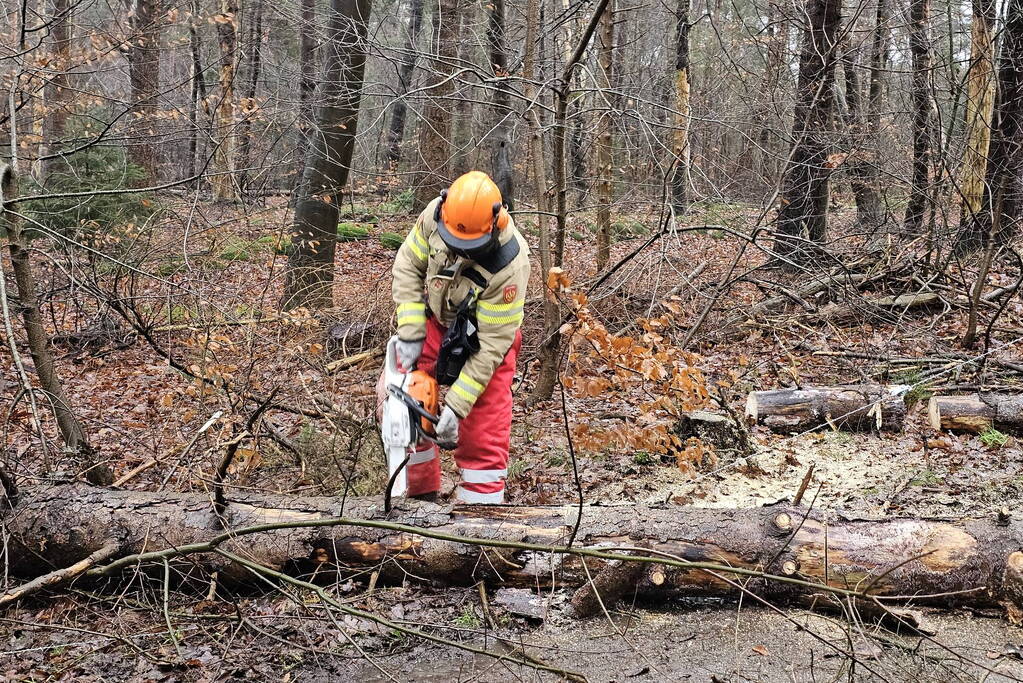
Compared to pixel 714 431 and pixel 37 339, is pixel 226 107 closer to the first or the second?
pixel 37 339

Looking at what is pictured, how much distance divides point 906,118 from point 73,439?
929cm

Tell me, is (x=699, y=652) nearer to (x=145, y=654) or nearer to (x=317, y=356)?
(x=145, y=654)

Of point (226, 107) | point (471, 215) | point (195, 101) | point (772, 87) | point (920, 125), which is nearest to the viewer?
point (471, 215)

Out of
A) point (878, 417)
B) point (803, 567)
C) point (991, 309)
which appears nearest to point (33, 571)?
point (803, 567)

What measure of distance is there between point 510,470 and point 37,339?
2.90 meters

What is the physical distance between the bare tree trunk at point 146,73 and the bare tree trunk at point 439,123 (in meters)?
2.69

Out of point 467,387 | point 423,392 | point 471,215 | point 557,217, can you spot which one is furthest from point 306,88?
point 467,387

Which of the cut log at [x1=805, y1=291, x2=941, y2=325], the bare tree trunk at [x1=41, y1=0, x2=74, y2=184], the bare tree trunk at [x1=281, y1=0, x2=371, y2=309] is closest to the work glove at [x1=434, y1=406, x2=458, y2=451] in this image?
the bare tree trunk at [x1=41, y1=0, x2=74, y2=184]

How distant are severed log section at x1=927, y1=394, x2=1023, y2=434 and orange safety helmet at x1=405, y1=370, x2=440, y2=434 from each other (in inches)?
146

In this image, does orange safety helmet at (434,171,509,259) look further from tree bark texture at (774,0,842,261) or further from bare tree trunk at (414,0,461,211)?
tree bark texture at (774,0,842,261)

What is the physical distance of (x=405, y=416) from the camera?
13.8 feet

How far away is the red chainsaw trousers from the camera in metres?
4.45

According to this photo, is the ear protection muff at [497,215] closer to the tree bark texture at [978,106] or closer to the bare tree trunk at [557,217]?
the bare tree trunk at [557,217]

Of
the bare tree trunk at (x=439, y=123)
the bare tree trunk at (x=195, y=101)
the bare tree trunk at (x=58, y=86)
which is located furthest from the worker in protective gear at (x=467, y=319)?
the bare tree trunk at (x=439, y=123)
